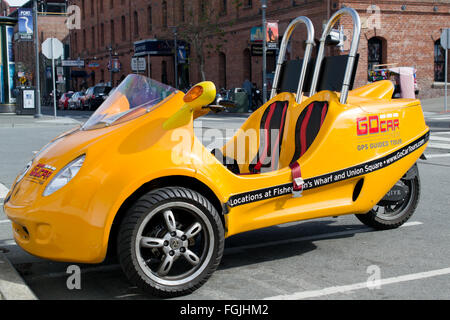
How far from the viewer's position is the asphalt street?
3.97m

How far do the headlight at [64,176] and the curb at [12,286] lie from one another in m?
0.63

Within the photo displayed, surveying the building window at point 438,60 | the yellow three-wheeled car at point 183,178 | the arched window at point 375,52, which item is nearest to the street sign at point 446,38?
the arched window at point 375,52

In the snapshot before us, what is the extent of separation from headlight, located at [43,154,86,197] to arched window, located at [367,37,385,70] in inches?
1086

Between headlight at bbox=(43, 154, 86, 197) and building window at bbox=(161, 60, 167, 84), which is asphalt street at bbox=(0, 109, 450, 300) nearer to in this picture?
headlight at bbox=(43, 154, 86, 197)

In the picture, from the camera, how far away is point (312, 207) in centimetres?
465

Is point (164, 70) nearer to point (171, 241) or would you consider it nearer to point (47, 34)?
point (47, 34)

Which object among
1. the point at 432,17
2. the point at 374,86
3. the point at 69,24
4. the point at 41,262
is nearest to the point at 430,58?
the point at 432,17

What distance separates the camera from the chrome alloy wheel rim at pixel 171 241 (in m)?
3.82

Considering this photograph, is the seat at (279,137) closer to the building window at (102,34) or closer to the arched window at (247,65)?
the arched window at (247,65)

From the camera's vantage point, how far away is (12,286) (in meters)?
3.86

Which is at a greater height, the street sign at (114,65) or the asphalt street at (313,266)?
the street sign at (114,65)

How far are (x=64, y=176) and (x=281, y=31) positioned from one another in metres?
30.5

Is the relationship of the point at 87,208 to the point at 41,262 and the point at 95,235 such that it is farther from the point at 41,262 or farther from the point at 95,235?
the point at 41,262

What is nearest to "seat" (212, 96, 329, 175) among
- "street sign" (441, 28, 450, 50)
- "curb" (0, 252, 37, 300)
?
"curb" (0, 252, 37, 300)
